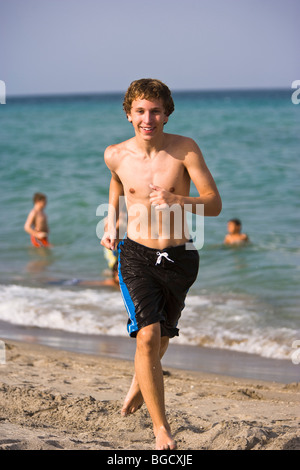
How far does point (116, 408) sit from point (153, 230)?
1.22 metres

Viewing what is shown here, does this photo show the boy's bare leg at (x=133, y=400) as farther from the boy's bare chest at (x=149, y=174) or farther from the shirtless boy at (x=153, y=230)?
the boy's bare chest at (x=149, y=174)

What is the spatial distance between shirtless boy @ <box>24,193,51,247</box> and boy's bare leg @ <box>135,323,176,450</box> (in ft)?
26.3

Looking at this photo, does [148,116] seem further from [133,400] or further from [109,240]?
[133,400]

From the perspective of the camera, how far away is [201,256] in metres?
10.2

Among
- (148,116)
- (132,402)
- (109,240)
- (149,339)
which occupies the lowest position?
(132,402)

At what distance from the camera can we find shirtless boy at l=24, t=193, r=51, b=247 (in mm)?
11469

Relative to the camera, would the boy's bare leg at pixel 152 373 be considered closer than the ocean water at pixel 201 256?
Yes

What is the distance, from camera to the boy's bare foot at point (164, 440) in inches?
135

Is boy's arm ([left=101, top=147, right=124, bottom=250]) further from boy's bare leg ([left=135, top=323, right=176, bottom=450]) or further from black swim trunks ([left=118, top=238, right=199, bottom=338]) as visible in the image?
boy's bare leg ([left=135, top=323, right=176, bottom=450])

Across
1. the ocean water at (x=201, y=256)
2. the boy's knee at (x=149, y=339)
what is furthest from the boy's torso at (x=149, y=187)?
the ocean water at (x=201, y=256)

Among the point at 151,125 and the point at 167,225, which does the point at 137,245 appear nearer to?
the point at 167,225

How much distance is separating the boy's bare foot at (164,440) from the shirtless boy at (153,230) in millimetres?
48

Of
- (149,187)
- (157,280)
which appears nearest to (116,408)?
(157,280)
